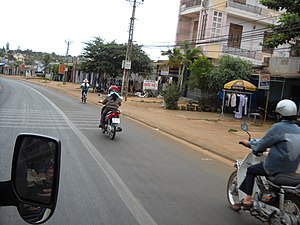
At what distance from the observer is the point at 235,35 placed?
3872 cm

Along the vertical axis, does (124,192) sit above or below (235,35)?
below

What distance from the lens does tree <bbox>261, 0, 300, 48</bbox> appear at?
62.7 feet

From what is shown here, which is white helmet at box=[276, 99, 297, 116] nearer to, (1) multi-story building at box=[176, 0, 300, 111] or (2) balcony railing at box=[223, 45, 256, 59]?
(1) multi-story building at box=[176, 0, 300, 111]

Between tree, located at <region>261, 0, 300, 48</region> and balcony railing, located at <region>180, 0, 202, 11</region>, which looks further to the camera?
balcony railing, located at <region>180, 0, 202, 11</region>

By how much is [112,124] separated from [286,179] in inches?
309

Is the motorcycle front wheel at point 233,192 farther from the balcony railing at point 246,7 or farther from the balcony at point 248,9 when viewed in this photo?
the balcony railing at point 246,7

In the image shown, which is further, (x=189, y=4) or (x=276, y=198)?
(x=189, y=4)

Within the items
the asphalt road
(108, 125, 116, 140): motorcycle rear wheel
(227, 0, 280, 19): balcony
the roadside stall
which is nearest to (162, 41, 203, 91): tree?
(227, 0, 280, 19): balcony

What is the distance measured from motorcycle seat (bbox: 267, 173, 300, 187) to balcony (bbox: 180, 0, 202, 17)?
34.7m

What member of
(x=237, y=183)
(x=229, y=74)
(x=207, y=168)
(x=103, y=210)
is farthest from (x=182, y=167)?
(x=229, y=74)

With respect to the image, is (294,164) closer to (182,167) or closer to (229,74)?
(182,167)

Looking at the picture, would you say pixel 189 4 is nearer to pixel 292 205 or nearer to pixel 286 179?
pixel 286 179

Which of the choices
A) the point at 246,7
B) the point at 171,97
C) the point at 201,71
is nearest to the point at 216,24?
the point at 246,7

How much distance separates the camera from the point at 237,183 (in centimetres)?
574
